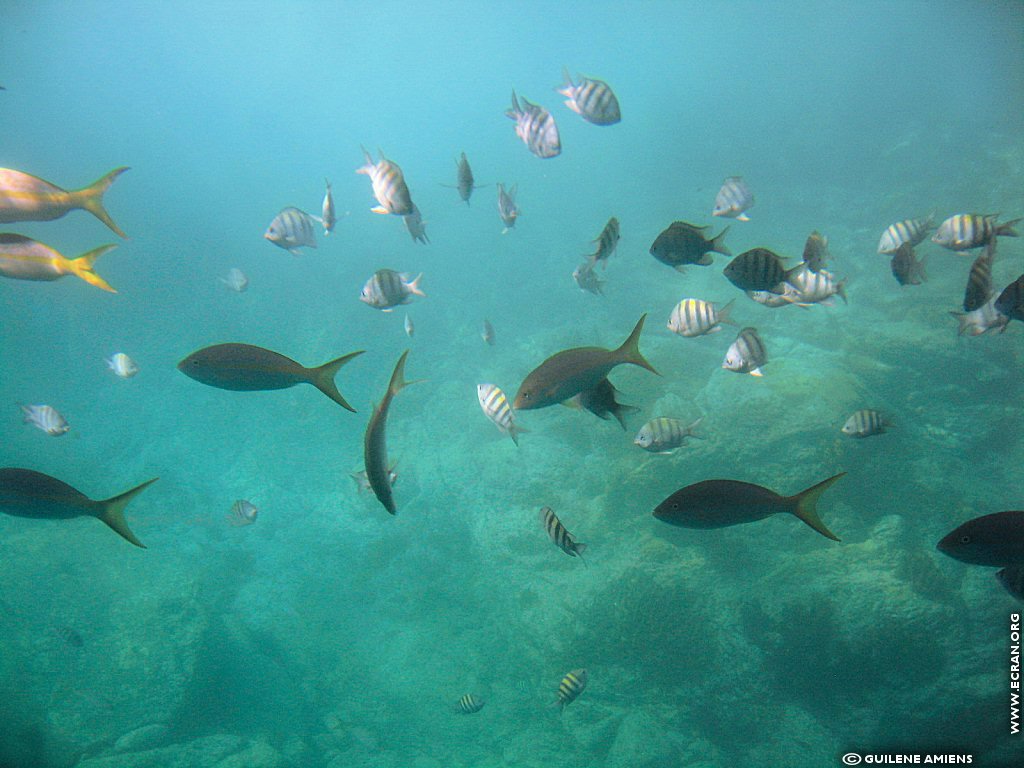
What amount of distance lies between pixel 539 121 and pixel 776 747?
27.7ft

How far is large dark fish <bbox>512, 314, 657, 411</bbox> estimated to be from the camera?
2.46 m

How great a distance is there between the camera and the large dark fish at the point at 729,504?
2398 mm

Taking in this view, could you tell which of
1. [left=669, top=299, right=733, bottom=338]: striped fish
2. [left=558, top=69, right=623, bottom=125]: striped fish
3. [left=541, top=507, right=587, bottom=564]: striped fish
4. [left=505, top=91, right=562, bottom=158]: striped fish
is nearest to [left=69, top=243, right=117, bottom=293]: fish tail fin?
[left=541, top=507, right=587, bottom=564]: striped fish

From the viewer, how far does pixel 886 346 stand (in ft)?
35.0

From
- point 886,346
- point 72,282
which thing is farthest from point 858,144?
point 72,282

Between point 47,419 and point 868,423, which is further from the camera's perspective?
point 47,419

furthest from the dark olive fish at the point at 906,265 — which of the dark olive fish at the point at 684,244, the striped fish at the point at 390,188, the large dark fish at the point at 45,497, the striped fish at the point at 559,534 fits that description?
the large dark fish at the point at 45,497

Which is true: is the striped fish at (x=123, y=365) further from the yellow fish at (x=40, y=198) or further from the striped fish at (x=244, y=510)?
the yellow fish at (x=40, y=198)

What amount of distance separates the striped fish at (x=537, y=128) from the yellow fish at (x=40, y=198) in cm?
335

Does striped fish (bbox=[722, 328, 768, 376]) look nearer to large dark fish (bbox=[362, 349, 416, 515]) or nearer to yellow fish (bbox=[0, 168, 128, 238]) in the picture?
large dark fish (bbox=[362, 349, 416, 515])

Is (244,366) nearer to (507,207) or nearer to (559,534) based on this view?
(559,534)

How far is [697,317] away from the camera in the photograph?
4.31 meters

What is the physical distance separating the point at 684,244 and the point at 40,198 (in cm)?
410

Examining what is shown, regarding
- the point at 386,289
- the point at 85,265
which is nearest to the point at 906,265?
the point at 386,289
